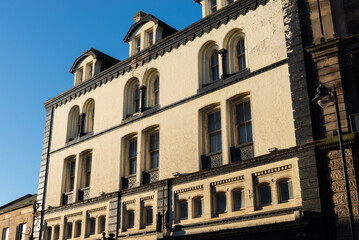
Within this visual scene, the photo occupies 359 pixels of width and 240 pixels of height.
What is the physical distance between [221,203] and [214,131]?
13.2 ft

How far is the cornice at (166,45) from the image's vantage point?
25406 millimetres

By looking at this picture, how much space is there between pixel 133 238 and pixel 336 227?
12.0 meters

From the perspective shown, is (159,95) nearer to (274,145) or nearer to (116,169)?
(116,169)

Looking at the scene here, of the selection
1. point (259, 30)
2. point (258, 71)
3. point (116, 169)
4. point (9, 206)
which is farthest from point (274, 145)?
point (9, 206)

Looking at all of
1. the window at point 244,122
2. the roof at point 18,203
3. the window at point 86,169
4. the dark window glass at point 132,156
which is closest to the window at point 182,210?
the window at point 244,122

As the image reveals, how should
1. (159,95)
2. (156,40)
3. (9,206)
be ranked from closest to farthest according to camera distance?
(159,95), (156,40), (9,206)

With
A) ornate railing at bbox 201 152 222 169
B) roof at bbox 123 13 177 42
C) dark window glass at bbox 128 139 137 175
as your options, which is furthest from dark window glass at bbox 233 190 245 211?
roof at bbox 123 13 177 42

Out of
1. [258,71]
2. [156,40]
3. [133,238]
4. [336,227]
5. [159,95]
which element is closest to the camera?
[336,227]

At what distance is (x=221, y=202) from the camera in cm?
2308

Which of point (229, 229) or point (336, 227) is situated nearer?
point (336, 227)

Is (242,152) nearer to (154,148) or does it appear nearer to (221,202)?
(221,202)

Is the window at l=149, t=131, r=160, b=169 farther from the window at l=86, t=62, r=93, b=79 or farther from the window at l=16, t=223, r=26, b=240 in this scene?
the window at l=16, t=223, r=26, b=240

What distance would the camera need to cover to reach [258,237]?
20.4 meters

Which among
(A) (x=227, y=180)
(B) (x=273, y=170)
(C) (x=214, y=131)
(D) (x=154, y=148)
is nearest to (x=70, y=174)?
(D) (x=154, y=148)
